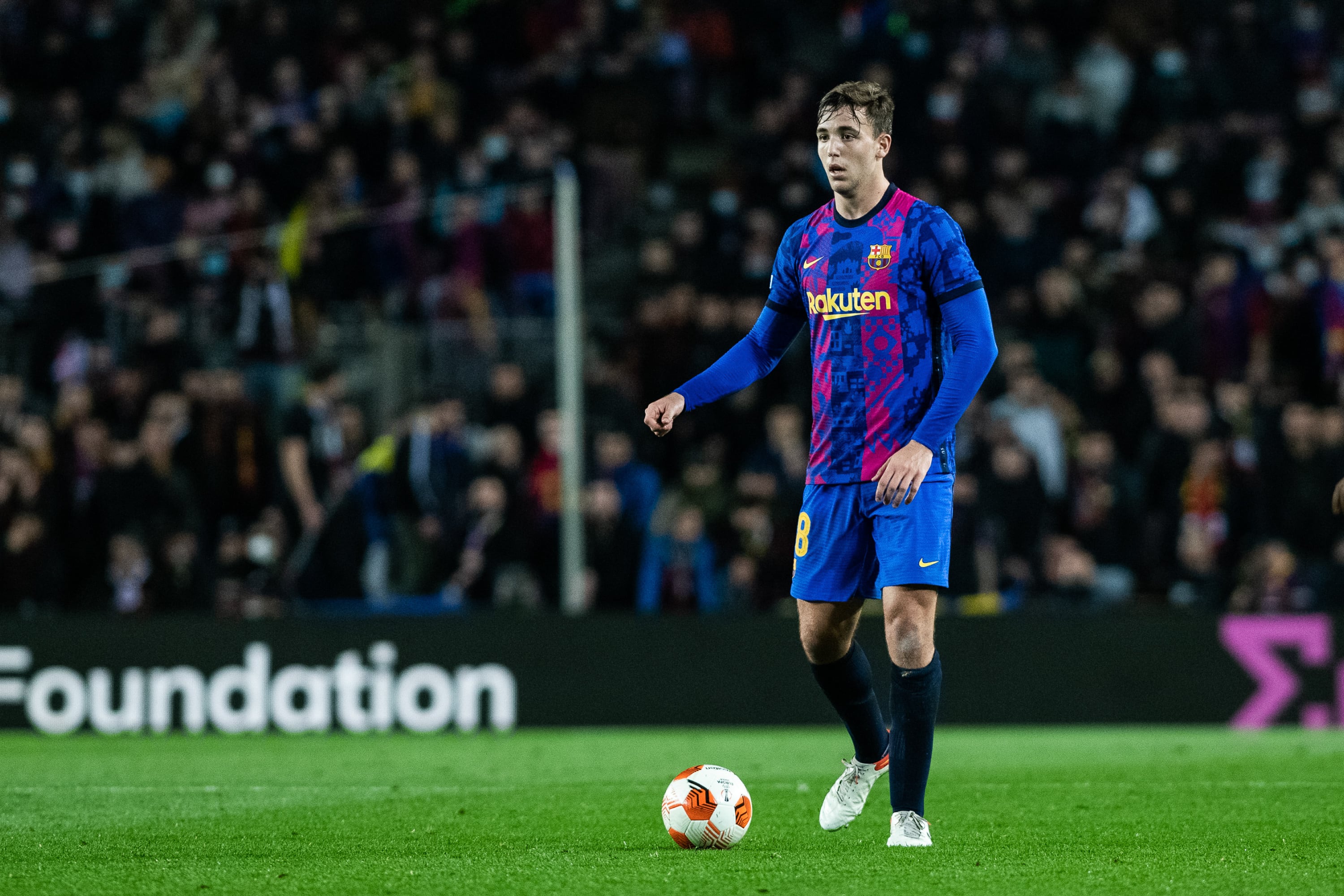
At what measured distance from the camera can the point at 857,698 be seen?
6406 millimetres

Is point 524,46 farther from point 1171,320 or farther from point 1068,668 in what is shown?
point 1068,668

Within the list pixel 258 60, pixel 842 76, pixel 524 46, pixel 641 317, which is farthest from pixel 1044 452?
pixel 258 60

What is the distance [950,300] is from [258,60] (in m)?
14.3

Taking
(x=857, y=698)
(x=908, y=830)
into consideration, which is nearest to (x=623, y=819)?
(x=857, y=698)

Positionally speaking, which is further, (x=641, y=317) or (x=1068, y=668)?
(x=641, y=317)

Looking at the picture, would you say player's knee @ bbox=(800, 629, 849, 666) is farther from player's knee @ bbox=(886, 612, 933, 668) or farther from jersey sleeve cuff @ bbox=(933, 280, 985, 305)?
jersey sleeve cuff @ bbox=(933, 280, 985, 305)

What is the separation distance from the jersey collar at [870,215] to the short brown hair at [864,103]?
198mm

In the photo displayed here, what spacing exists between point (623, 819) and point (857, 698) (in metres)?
1.21

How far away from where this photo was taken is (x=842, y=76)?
1817 cm

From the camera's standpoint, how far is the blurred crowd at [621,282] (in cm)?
1387

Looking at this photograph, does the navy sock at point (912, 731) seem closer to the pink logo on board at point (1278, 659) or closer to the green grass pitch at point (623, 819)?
the green grass pitch at point (623, 819)

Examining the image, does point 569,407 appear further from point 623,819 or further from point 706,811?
point 706,811

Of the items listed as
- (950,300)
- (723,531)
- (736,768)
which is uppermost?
(950,300)

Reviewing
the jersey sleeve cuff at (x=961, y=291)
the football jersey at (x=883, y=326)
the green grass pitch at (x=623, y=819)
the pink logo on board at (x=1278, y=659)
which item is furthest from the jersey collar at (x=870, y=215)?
the pink logo on board at (x=1278, y=659)
